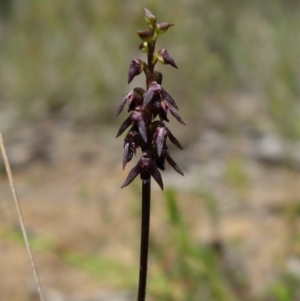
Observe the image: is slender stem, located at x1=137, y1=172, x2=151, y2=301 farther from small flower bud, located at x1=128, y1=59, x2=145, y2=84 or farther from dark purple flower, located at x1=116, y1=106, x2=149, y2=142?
small flower bud, located at x1=128, y1=59, x2=145, y2=84

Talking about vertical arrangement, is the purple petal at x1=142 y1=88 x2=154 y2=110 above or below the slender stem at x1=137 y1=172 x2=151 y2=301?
above

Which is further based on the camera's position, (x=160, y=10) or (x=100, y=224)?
(x=160, y=10)

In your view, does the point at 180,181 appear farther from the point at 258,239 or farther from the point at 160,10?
the point at 160,10

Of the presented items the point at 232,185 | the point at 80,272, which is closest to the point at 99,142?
the point at 232,185

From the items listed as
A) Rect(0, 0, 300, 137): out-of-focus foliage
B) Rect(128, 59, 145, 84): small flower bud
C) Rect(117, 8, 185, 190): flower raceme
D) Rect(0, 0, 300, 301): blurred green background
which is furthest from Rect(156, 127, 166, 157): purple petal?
Rect(0, 0, 300, 137): out-of-focus foliage

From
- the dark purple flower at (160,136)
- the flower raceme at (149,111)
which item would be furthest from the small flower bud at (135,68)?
the dark purple flower at (160,136)

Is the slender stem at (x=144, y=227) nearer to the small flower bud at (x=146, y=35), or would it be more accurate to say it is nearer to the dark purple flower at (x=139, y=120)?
the dark purple flower at (x=139, y=120)
